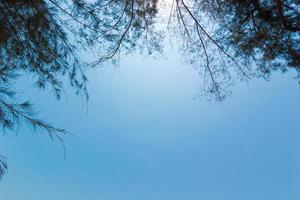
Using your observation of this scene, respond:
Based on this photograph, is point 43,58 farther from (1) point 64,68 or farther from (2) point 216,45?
(2) point 216,45

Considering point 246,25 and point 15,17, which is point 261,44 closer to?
point 246,25

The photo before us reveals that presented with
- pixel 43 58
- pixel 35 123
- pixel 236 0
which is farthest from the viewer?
pixel 236 0

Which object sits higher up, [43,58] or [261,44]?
[261,44]

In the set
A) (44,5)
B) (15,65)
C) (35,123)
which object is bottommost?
(35,123)

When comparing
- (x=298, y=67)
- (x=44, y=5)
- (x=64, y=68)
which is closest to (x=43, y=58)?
(x=64, y=68)

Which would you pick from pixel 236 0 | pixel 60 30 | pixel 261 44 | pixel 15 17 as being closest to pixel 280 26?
pixel 261 44

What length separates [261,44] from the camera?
3.51 meters

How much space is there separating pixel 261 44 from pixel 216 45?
35 centimetres

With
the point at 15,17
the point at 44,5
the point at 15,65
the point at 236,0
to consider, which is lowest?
the point at 15,65

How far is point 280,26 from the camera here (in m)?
3.52

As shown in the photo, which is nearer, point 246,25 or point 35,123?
point 35,123

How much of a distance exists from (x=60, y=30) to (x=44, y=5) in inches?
7.3

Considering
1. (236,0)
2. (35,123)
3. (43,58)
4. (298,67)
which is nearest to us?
(35,123)

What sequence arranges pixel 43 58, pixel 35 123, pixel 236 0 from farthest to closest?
pixel 236 0, pixel 43 58, pixel 35 123
